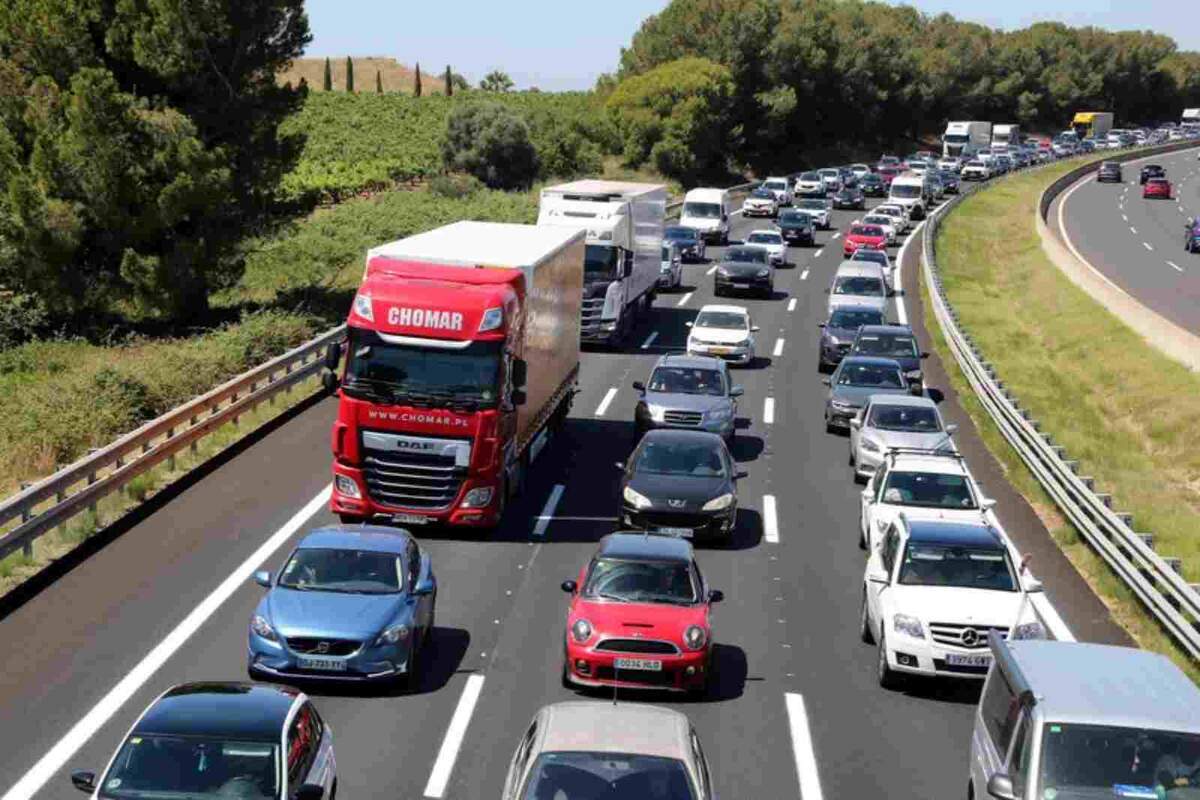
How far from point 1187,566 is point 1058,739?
14.5m

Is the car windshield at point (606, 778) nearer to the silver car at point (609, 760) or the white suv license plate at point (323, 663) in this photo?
the silver car at point (609, 760)

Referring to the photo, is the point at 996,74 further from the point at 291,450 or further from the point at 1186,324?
the point at 291,450

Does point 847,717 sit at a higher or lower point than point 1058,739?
lower

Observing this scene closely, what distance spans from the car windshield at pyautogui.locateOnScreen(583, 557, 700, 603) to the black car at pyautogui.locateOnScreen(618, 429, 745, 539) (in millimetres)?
5295

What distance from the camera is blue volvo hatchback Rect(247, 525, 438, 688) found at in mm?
16406

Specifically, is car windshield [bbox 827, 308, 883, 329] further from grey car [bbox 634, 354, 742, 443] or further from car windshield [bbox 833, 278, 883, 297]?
grey car [bbox 634, 354, 742, 443]

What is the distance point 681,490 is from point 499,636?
541cm

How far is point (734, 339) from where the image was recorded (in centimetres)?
4012

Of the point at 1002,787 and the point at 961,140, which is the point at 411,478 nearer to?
the point at 1002,787

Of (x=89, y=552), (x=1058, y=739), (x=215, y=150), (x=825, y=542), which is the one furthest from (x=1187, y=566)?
(x=215, y=150)

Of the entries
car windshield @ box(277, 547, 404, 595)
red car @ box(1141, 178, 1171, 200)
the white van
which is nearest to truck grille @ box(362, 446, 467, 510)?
car windshield @ box(277, 547, 404, 595)

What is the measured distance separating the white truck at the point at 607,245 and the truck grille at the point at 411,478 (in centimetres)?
1735

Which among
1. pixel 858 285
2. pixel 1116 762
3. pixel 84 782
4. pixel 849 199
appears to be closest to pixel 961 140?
pixel 849 199

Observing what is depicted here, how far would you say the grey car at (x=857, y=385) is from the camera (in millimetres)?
32250
